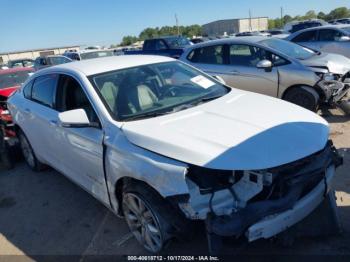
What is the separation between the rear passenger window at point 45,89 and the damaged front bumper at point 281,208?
2643 mm

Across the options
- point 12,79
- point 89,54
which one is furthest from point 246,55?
point 89,54

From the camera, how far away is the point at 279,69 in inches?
259

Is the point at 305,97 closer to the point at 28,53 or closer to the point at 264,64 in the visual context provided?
the point at 264,64

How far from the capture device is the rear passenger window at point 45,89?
426cm

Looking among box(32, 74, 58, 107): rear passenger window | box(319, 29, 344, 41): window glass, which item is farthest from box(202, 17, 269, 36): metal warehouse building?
box(32, 74, 58, 107): rear passenger window

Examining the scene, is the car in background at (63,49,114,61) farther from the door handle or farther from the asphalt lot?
the door handle

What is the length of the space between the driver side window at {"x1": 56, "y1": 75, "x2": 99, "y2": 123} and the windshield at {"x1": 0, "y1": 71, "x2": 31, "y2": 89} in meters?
4.93

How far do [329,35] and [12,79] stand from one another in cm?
964

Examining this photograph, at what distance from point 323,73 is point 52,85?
4.67 m

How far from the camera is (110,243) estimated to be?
3.49 meters

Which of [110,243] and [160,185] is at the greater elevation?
[160,185]

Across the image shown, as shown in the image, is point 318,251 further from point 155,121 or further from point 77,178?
point 77,178

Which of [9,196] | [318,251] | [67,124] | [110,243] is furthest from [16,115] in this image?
[318,251]

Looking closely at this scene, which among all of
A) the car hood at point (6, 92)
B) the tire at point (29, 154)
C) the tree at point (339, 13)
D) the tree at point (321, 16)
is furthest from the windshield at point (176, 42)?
the tree at point (321, 16)
